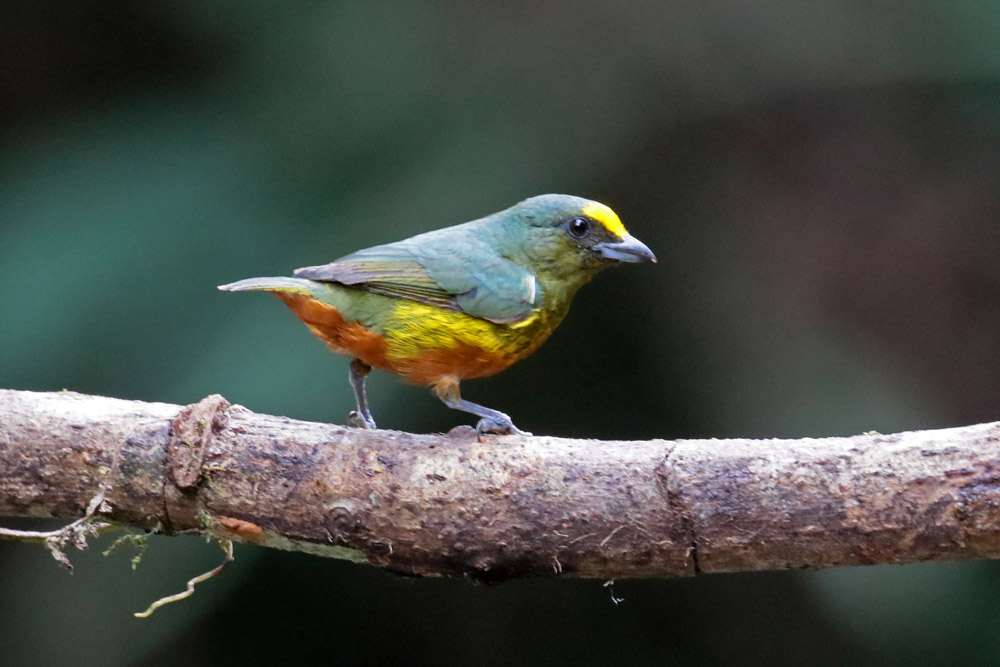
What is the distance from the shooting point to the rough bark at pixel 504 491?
2.52m

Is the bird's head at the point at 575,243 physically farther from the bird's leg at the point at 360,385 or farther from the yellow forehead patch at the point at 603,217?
the bird's leg at the point at 360,385

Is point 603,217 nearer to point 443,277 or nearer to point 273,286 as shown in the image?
point 443,277

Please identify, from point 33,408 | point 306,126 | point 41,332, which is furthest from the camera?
point 306,126

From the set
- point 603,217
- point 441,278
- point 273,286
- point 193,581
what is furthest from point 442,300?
point 193,581

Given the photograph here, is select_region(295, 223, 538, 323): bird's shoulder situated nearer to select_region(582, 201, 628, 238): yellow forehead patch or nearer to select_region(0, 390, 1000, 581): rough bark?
select_region(582, 201, 628, 238): yellow forehead patch

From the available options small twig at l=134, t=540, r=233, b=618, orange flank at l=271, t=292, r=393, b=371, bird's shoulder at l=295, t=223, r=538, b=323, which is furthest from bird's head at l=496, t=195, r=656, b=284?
small twig at l=134, t=540, r=233, b=618

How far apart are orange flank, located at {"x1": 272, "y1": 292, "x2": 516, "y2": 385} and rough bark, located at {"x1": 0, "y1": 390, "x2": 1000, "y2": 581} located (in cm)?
43

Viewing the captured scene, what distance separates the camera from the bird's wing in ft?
11.1

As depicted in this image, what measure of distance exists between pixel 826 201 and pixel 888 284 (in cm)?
54

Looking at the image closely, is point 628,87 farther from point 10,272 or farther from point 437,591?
point 10,272

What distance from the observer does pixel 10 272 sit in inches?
183

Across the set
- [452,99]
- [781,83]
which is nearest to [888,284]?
[781,83]

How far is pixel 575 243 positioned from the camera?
12.1 feet

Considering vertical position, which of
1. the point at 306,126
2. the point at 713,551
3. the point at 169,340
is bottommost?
the point at 713,551
